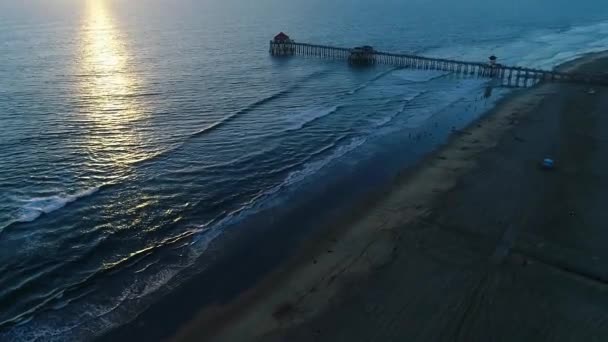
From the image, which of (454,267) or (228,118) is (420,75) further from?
(454,267)

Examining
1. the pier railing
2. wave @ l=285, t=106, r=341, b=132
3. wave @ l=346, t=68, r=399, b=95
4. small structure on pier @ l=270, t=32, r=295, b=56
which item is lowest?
wave @ l=285, t=106, r=341, b=132

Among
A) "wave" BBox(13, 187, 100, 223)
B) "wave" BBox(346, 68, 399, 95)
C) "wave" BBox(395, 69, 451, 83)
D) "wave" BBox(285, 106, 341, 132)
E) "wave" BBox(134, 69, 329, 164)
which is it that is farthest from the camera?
"wave" BBox(395, 69, 451, 83)

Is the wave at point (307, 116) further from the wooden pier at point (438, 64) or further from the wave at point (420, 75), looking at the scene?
the wooden pier at point (438, 64)

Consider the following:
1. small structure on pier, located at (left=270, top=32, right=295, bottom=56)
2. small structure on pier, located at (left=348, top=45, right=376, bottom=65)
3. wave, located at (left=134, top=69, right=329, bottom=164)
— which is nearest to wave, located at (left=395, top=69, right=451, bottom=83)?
small structure on pier, located at (left=348, top=45, right=376, bottom=65)

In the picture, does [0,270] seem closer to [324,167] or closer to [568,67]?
[324,167]

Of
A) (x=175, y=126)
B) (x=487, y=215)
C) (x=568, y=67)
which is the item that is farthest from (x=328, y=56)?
(x=487, y=215)

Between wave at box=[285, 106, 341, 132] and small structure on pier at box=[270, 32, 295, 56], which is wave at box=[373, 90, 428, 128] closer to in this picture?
wave at box=[285, 106, 341, 132]

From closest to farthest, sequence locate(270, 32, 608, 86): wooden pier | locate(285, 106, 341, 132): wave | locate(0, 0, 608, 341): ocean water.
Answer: locate(0, 0, 608, 341): ocean water → locate(285, 106, 341, 132): wave → locate(270, 32, 608, 86): wooden pier

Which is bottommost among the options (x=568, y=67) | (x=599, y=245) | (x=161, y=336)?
(x=161, y=336)
